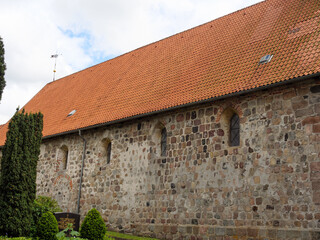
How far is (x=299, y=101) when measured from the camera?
34.6ft

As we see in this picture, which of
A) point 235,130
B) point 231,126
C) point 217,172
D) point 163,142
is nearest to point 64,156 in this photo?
point 163,142

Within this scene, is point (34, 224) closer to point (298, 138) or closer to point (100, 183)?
point (100, 183)

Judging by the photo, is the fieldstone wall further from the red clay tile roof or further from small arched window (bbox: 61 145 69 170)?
small arched window (bbox: 61 145 69 170)

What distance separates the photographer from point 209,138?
12.2 m

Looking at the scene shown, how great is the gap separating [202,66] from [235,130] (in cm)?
338

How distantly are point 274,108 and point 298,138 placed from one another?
1120mm

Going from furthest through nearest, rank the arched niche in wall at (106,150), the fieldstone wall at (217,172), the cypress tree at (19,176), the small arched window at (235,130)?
the arched niche in wall at (106,150) → the small arched window at (235,130) → the cypress tree at (19,176) → the fieldstone wall at (217,172)

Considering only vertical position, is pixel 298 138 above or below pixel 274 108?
below

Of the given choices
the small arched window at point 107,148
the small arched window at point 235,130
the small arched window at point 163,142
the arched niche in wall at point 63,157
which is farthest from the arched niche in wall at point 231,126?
the arched niche in wall at point 63,157

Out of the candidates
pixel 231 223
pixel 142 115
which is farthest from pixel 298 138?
pixel 142 115

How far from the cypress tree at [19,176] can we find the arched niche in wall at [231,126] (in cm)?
581

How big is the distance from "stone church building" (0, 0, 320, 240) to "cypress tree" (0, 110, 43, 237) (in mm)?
3642

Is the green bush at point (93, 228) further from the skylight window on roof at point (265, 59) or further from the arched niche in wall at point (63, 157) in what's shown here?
the skylight window on roof at point (265, 59)

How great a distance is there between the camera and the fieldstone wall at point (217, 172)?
10.1m
